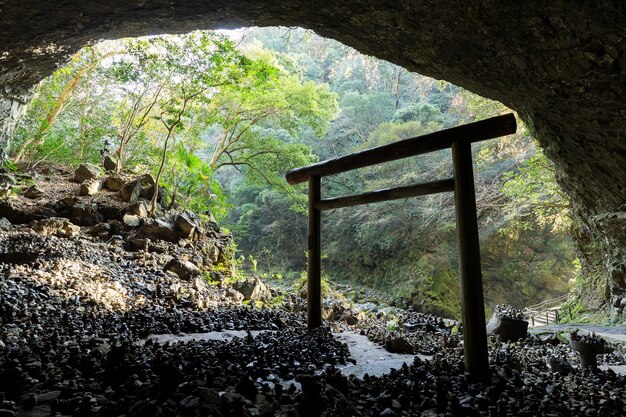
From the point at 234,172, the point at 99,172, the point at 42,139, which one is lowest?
the point at 99,172

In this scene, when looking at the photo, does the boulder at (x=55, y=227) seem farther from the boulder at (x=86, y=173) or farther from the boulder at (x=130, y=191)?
the boulder at (x=86, y=173)

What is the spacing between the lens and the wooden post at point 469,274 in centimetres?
275

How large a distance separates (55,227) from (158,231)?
1988mm

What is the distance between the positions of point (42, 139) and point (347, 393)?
1220 cm

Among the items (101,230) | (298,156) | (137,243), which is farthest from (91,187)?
(298,156)

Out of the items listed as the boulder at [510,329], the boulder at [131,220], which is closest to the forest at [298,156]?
the boulder at [131,220]

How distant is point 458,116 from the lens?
17.9 m

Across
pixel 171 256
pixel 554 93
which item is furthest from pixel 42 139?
pixel 554 93

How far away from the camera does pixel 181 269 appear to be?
7082 millimetres

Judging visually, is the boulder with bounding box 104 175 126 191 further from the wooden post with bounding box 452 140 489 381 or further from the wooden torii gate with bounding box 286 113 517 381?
the wooden post with bounding box 452 140 489 381

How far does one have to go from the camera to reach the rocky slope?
185 centimetres

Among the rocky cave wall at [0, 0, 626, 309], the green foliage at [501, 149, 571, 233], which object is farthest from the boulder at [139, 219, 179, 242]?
the green foliage at [501, 149, 571, 233]

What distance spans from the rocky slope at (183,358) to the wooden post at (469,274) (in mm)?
202

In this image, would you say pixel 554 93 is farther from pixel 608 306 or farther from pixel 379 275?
pixel 379 275
